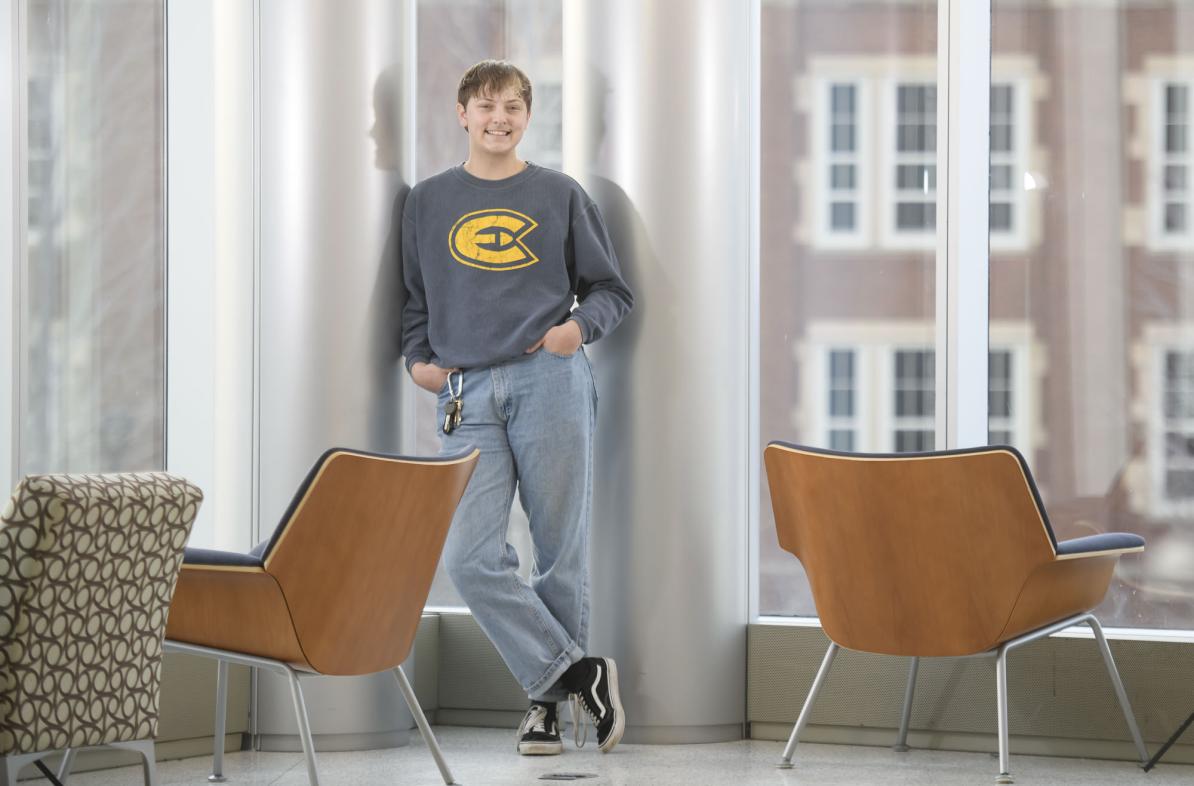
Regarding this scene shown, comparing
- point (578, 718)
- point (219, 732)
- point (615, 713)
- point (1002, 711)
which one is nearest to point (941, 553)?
point (1002, 711)

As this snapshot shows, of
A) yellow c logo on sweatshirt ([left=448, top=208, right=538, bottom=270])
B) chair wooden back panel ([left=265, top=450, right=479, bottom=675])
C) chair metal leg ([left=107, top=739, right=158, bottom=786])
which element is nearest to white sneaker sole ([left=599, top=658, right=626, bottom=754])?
chair wooden back panel ([left=265, top=450, right=479, bottom=675])

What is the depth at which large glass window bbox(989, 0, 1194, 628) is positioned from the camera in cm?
405

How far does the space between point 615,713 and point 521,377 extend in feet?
2.96

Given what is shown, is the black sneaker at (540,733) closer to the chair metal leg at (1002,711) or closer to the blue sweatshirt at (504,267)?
the blue sweatshirt at (504,267)

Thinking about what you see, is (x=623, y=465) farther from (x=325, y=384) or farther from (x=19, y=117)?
(x=19, y=117)

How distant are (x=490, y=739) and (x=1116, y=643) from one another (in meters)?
1.73

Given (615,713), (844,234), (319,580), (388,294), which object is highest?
(844,234)

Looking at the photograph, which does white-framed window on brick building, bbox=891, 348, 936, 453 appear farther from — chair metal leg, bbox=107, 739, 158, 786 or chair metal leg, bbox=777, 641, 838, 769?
chair metal leg, bbox=107, 739, 158, 786

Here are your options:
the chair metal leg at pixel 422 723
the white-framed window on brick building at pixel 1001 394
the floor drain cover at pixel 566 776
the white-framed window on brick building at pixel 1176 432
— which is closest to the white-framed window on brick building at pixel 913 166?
the white-framed window on brick building at pixel 1001 394

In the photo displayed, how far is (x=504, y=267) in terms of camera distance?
147 inches

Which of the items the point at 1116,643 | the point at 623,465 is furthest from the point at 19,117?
the point at 1116,643

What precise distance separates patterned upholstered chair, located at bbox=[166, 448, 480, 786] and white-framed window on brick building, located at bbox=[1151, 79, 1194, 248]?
7.75 ft

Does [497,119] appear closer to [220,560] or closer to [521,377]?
[521,377]

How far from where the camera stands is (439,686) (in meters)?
4.18
